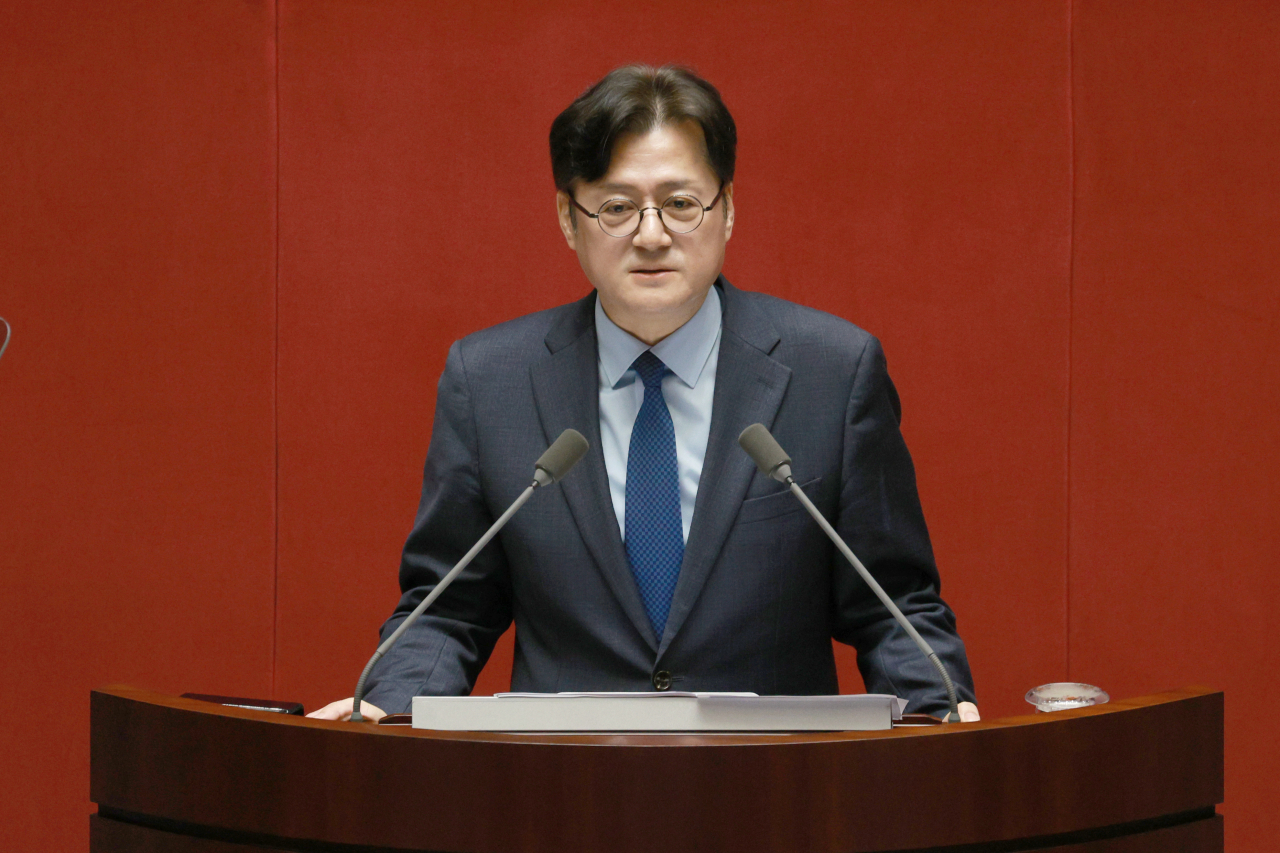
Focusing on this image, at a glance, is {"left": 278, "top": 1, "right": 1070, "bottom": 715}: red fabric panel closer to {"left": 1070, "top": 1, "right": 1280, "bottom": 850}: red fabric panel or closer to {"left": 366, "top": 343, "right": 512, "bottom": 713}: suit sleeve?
{"left": 1070, "top": 1, "right": 1280, "bottom": 850}: red fabric panel

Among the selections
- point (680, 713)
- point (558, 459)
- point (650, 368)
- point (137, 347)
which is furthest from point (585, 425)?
point (137, 347)

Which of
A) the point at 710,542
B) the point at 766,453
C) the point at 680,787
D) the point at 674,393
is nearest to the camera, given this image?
the point at 680,787

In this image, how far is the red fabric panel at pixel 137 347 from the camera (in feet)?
8.09

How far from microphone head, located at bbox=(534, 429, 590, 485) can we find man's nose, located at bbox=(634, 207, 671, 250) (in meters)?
0.42

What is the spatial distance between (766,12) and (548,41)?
401 millimetres

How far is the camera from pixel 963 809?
3.27 ft

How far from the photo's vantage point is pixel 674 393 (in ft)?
5.53

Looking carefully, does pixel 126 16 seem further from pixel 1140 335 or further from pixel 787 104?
pixel 1140 335

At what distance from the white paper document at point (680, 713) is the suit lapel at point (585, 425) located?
21.0 inches

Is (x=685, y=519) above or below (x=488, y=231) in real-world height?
below

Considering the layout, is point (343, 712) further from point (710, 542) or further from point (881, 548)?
point (881, 548)

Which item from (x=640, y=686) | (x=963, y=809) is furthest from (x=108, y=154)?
(x=963, y=809)

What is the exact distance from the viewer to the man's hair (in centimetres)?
161

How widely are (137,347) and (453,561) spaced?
3.63 ft
